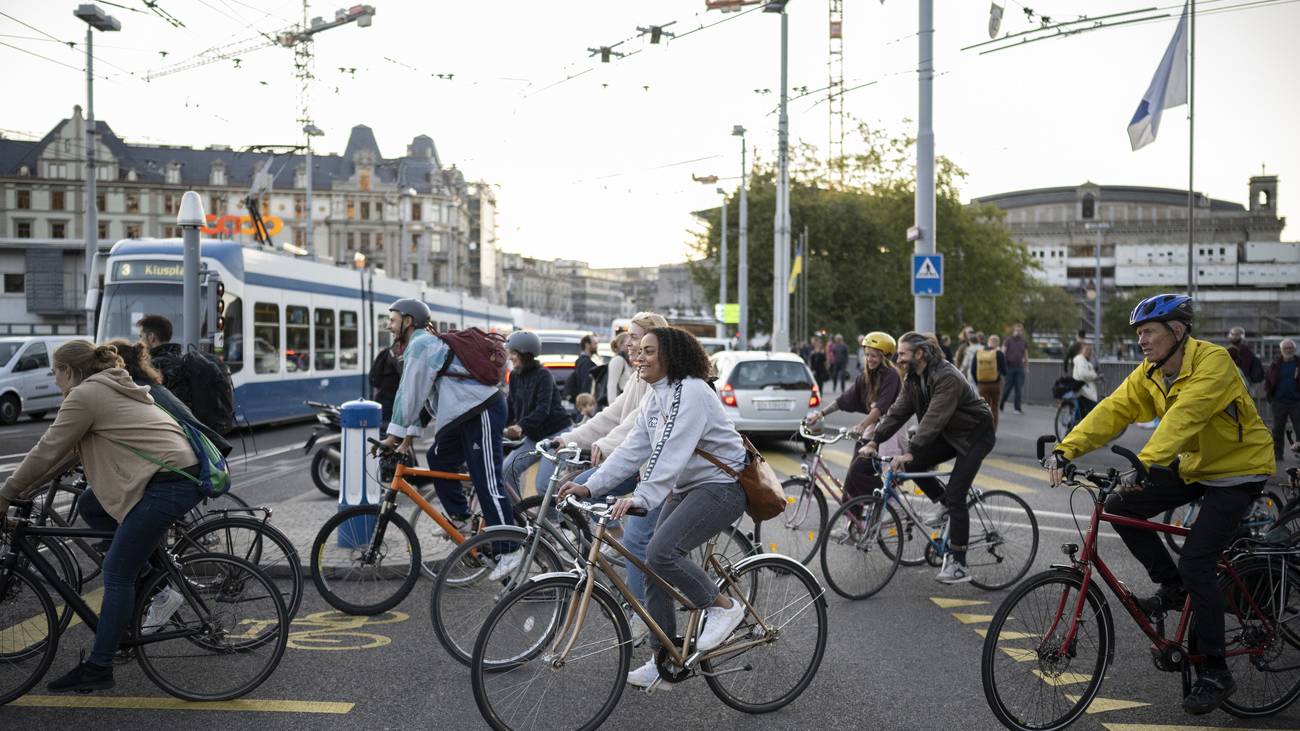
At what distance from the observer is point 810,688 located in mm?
5066

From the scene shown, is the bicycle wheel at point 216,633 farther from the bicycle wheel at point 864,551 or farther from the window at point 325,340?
the window at point 325,340

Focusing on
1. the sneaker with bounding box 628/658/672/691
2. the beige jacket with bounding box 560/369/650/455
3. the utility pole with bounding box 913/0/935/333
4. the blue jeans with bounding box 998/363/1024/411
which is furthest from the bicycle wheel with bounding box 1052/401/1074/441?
the sneaker with bounding box 628/658/672/691

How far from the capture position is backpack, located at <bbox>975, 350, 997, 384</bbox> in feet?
58.4

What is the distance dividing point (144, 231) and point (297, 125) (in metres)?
57.5

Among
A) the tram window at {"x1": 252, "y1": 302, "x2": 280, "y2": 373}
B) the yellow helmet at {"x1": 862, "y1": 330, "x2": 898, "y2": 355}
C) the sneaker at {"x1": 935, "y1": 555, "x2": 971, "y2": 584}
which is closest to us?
the sneaker at {"x1": 935, "y1": 555, "x2": 971, "y2": 584}

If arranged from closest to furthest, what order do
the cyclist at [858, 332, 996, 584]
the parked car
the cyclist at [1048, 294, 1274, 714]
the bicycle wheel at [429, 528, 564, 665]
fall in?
the cyclist at [1048, 294, 1274, 714]
the bicycle wheel at [429, 528, 564, 665]
the cyclist at [858, 332, 996, 584]
the parked car

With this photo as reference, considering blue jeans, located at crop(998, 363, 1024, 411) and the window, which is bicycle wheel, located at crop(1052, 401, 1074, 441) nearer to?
blue jeans, located at crop(998, 363, 1024, 411)

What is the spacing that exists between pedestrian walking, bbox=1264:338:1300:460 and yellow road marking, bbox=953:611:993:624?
10116 mm

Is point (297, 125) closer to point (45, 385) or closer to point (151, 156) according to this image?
point (45, 385)

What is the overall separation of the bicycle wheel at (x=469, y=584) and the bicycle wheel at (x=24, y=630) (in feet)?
5.28

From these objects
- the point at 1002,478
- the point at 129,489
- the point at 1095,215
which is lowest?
the point at 1002,478

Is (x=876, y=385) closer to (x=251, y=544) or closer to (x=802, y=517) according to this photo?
(x=802, y=517)

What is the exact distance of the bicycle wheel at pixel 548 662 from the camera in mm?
4125

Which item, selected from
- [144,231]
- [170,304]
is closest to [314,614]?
[170,304]
